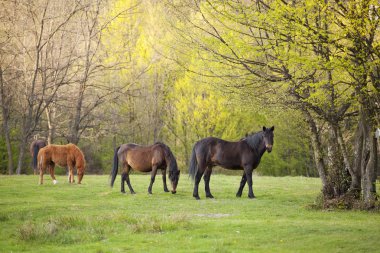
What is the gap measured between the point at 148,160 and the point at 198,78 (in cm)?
1361

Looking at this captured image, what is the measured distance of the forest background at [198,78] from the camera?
13.7m

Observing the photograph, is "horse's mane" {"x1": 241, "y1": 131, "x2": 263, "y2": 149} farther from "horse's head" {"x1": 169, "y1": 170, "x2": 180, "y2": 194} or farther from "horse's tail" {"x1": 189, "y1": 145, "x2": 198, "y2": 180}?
"horse's head" {"x1": 169, "y1": 170, "x2": 180, "y2": 194}

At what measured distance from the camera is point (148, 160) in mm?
20656

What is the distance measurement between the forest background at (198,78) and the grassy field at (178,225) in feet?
8.10

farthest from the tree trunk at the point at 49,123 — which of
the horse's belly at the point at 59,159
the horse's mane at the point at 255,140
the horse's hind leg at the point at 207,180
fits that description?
the horse's mane at the point at 255,140

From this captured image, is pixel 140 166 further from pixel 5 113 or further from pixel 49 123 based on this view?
pixel 5 113

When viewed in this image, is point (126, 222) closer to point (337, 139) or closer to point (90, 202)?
point (90, 202)

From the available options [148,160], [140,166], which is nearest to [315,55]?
[148,160]

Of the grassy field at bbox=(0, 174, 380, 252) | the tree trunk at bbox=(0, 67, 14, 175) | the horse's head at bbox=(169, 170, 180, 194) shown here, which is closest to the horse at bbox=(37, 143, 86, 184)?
the grassy field at bbox=(0, 174, 380, 252)

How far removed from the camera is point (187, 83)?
41219mm

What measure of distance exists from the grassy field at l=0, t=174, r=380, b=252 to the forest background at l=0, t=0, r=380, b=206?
247 centimetres

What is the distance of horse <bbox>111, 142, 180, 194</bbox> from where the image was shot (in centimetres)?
2019

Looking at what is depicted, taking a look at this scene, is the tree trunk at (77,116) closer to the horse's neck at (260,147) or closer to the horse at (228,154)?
the horse at (228,154)

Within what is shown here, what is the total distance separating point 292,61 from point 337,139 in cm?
358
